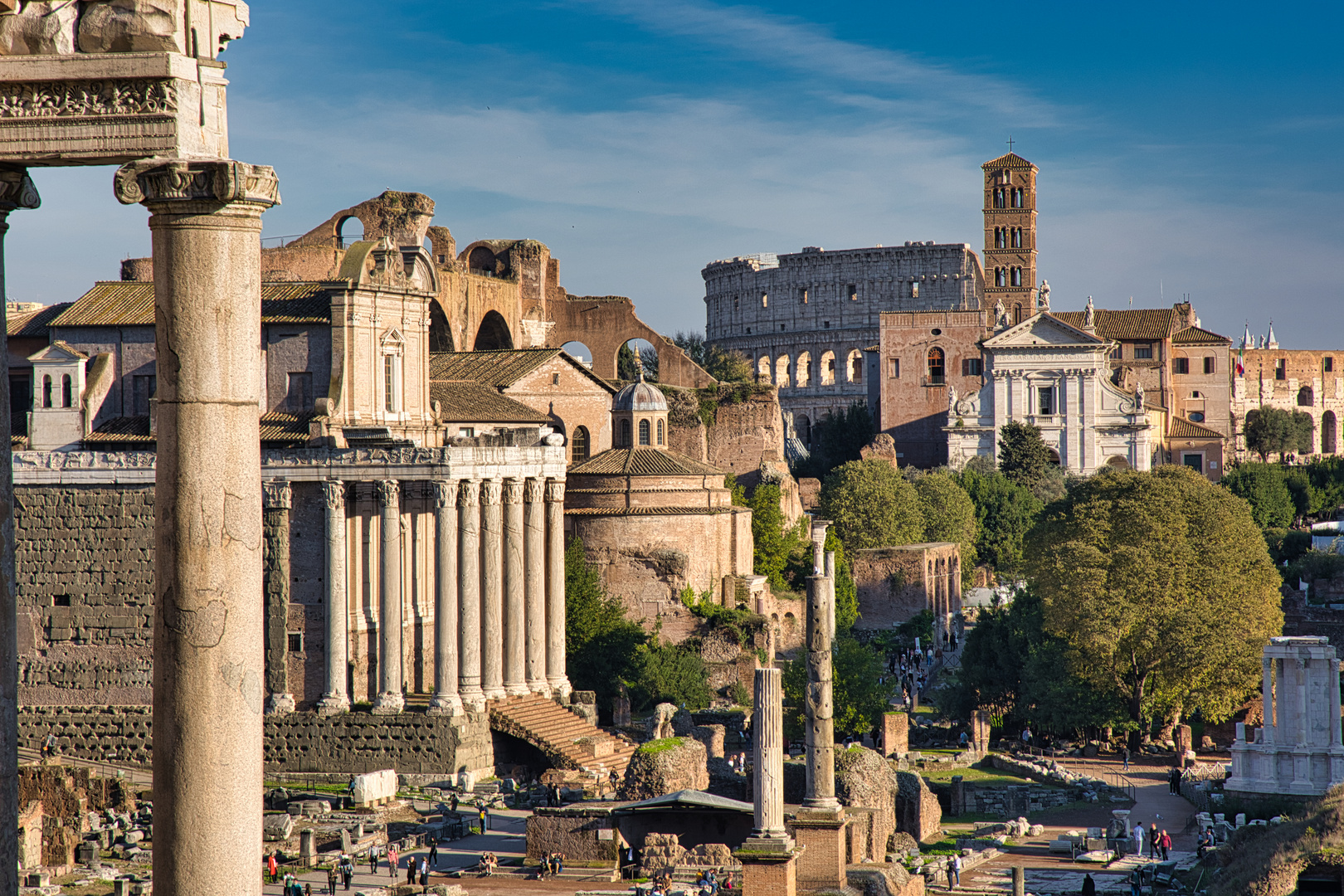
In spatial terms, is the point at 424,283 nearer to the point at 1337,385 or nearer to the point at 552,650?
the point at 552,650

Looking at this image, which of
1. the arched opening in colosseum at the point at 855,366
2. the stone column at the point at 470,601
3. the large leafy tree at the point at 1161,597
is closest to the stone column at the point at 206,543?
the stone column at the point at 470,601

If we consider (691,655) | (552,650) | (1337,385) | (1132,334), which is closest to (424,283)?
(552,650)

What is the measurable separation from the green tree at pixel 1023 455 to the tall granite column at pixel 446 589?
167 feet

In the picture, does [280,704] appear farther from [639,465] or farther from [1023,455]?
[1023,455]

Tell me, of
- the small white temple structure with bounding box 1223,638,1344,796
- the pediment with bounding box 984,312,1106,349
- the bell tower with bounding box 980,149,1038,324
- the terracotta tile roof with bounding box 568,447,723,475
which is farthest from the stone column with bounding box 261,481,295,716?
the bell tower with bounding box 980,149,1038,324

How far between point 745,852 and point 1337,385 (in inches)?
4207

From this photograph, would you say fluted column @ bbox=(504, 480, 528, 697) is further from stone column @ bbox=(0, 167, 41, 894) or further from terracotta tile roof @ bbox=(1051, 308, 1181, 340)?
terracotta tile roof @ bbox=(1051, 308, 1181, 340)

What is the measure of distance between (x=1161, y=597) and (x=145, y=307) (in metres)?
25.8

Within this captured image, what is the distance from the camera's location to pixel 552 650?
4034 cm

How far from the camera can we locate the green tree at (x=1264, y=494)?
274ft

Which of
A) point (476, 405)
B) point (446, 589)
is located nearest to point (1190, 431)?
point (476, 405)

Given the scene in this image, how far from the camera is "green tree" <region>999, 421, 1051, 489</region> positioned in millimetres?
83500

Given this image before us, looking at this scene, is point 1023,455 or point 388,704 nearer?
point 388,704

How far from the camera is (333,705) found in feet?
117
